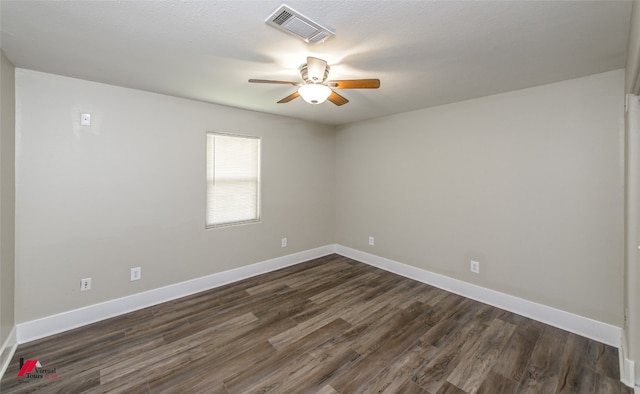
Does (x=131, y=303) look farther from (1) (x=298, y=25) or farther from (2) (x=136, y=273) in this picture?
(1) (x=298, y=25)

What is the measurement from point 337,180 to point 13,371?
4.15 m

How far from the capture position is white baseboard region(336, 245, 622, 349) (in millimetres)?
2273

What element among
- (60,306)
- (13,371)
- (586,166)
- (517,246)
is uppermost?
(586,166)

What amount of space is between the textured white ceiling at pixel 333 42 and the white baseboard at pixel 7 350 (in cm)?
220

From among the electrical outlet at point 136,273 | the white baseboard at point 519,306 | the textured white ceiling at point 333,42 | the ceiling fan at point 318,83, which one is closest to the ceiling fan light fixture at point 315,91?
the ceiling fan at point 318,83

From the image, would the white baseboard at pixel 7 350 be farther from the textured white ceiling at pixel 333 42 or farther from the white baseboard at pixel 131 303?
the textured white ceiling at pixel 333 42

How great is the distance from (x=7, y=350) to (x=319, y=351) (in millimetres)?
2419

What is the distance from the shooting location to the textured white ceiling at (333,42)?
4.69ft

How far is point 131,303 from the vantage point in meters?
2.76

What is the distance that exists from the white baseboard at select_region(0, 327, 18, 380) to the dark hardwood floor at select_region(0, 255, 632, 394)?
1.8 inches

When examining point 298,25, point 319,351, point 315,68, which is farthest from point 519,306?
point 298,25

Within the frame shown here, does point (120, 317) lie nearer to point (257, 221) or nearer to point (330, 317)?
point (257, 221)

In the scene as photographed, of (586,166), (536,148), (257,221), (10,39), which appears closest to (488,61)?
(536,148)

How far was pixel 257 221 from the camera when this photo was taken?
150 inches
